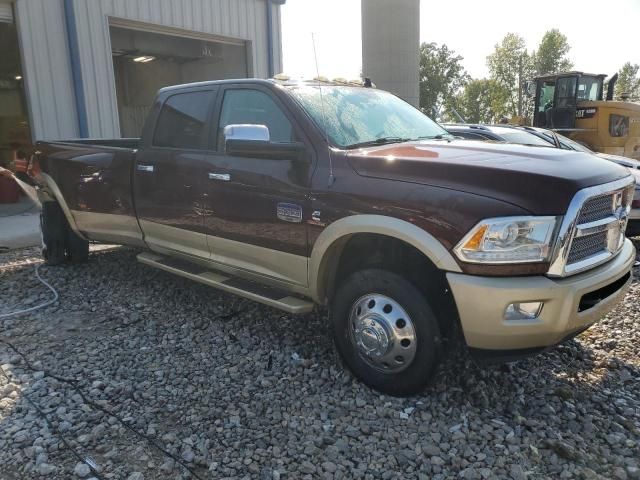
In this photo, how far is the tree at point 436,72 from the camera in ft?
166

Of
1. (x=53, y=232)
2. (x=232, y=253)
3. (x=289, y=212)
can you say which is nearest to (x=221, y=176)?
(x=232, y=253)

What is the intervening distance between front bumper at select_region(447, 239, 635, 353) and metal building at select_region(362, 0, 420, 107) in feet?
54.7

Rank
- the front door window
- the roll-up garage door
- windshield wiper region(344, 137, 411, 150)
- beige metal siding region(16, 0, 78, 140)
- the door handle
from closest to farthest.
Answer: windshield wiper region(344, 137, 411, 150)
the door handle
the roll-up garage door
beige metal siding region(16, 0, 78, 140)
the front door window

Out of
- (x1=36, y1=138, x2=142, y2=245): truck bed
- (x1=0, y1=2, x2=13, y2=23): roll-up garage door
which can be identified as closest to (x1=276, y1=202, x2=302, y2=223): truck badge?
(x1=36, y1=138, x2=142, y2=245): truck bed

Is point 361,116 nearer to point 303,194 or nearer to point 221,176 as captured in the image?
point 303,194

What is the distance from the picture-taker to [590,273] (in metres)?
2.95

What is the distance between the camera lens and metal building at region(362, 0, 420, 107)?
730 inches

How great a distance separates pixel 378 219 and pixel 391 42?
17.3 meters

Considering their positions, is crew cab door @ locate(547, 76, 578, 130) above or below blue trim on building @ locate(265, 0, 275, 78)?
below

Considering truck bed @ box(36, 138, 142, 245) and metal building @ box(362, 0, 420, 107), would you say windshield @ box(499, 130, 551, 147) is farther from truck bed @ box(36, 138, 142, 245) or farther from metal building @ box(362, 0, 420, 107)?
metal building @ box(362, 0, 420, 107)

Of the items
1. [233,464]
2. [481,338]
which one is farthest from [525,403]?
[233,464]

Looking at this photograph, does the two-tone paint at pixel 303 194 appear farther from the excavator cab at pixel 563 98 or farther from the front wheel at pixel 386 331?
the excavator cab at pixel 563 98

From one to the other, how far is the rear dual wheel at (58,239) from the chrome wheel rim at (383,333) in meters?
4.10

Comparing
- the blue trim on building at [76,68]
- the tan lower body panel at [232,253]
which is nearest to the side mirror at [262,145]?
the tan lower body panel at [232,253]
